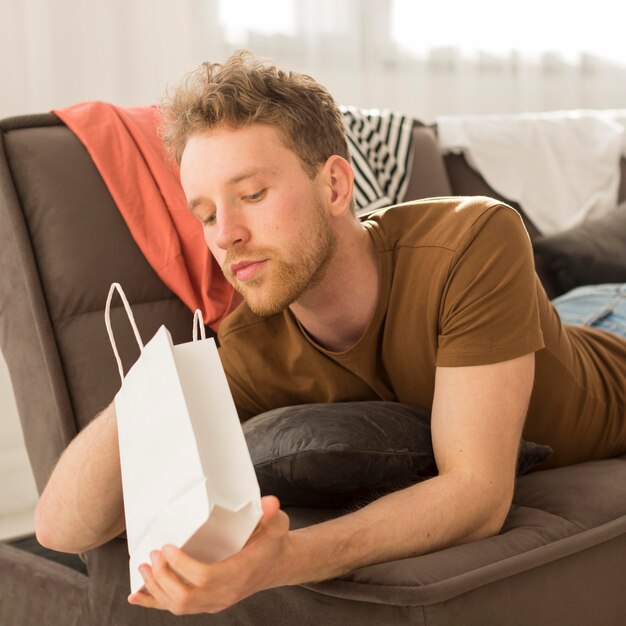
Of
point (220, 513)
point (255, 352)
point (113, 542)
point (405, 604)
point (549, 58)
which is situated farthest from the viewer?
point (549, 58)

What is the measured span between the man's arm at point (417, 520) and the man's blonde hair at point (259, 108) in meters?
0.43

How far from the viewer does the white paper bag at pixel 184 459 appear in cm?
85

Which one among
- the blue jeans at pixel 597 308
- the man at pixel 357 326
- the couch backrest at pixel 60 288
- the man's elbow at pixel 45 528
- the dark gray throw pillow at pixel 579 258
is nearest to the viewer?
the man at pixel 357 326

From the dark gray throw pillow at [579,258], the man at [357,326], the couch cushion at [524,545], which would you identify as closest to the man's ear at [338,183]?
the man at [357,326]

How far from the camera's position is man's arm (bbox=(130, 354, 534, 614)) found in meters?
0.90

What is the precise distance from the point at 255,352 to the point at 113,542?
0.35 m

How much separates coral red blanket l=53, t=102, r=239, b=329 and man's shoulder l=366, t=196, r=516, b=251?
1.12ft

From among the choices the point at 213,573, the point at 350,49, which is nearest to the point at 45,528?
the point at 213,573

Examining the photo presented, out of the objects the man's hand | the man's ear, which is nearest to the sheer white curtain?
the man's ear

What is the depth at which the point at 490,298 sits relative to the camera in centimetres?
133

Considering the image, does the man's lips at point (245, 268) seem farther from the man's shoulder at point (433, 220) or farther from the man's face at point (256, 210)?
the man's shoulder at point (433, 220)

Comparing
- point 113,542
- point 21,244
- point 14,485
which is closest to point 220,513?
point 113,542

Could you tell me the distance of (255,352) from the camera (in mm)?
1524

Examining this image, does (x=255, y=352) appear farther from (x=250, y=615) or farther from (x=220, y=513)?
(x=220, y=513)
